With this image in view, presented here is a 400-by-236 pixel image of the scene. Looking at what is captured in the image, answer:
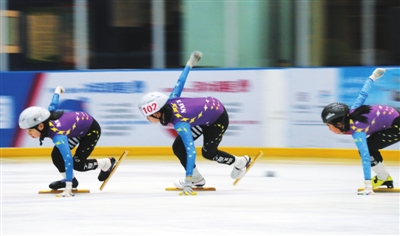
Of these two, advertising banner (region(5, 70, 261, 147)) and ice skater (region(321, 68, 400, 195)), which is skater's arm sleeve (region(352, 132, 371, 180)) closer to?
ice skater (region(321, 68, 400, 195))

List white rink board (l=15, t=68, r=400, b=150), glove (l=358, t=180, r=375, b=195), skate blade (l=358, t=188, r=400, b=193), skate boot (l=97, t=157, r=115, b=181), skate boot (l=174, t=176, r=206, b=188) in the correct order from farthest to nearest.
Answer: white rink board (l=15, t=68, r=400, b=150) → skate boot (l=97, t=157, r=115, b=181) → skate boot (l=174, t=176, r=206, b=188) → skate blade (l=358, t=188, r=400, b=193) → glove (l=358, t=180, r=375, b=195)

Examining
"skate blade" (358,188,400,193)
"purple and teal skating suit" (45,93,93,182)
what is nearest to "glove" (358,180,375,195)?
"skate blade" (358,188,400,193)

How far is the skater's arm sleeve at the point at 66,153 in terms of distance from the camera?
761 centimetres

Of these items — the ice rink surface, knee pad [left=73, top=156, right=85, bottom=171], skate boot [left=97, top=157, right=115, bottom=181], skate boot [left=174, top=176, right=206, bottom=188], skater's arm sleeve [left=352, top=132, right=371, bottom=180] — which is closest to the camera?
the ice rink surface

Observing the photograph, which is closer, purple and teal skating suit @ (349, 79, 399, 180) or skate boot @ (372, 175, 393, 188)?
purple and teal skating suit @ (349, 79, 399, 180)

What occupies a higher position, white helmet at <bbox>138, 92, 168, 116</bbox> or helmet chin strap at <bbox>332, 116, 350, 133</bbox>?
white helmet at <bbox>138, 92, 168, 116</bbox>

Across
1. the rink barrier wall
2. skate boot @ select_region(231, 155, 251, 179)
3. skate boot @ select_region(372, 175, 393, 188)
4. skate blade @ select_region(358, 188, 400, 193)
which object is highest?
skate boot @ select_region(231, 155, 251, 179)

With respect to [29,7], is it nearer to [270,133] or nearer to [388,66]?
[270,133]

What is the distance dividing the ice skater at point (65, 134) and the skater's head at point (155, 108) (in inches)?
32.9

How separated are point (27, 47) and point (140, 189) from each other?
5.18 meters

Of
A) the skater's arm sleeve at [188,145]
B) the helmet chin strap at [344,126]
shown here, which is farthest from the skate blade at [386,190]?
the skater's arm sleeve at [188,145]

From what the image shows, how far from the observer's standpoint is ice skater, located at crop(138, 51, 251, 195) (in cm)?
769

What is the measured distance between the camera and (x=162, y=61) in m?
12.3

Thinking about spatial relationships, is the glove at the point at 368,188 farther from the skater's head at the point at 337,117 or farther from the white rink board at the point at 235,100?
the white rink board at the point at 235,100
